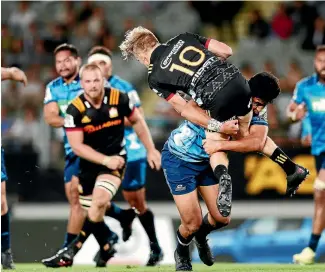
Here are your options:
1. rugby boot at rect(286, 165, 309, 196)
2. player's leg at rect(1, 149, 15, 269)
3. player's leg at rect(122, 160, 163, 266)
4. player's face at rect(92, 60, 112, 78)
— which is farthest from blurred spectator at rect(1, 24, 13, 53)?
rugby boot at rect(286, 165, 309, 196)

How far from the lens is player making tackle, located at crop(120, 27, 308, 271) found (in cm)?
852

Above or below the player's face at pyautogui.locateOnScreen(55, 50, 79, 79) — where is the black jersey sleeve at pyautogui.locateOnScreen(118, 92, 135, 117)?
below

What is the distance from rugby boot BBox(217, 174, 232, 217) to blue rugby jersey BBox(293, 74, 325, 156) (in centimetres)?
365

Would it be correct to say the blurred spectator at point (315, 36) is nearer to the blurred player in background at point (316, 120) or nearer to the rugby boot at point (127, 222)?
the blurred player in background at point (316, 120)

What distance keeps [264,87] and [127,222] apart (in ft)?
11.0

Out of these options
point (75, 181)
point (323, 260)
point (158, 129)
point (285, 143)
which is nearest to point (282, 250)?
point (323, 260)

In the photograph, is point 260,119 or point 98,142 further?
point 98,142

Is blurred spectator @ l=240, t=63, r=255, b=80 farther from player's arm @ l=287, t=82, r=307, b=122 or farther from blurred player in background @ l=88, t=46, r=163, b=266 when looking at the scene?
blurred player in background @ l=88, t=46, r=163, b=266

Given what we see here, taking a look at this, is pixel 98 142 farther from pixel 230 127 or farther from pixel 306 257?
pixel 306 257

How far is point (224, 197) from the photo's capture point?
8.25 metres

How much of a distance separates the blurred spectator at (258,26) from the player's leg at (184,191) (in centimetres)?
1030

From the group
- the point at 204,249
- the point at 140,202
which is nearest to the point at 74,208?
the point at 140,202

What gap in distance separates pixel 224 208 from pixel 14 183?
784 centimetres

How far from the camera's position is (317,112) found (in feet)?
38.9
